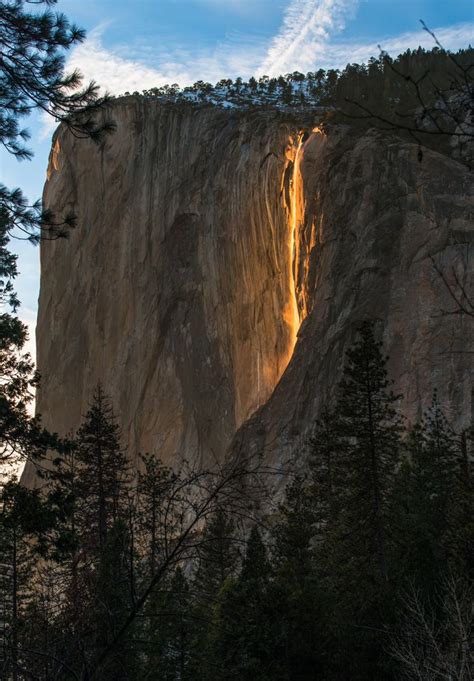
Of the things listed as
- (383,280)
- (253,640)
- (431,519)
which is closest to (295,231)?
(383,280)

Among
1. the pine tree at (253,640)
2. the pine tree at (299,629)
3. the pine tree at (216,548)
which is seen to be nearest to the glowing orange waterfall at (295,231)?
the pine tree at (299,629)

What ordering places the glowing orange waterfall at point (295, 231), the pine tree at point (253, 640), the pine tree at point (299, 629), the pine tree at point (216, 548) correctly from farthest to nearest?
the glowing orange waterfall at point (295, 231), the pine tree at point (299, 629), the pine tree at point (253, 640), the pine tree at point (216, 548)

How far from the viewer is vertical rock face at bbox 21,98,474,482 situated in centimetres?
4291

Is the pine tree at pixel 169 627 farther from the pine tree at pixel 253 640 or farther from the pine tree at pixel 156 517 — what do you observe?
the pine tree at pixel 253 640

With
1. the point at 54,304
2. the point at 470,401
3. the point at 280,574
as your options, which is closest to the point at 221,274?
the point at 54,304

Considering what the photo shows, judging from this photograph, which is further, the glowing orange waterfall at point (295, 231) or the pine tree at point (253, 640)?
the glowing orange waterfall at point (295, 231)

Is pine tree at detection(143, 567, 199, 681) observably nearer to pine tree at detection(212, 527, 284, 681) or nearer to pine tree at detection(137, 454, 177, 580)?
pine tree at detection(137, 454, 177, 580)

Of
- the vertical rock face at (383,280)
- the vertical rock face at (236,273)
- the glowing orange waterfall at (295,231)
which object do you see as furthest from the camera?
the glowing orange waterfall at (295,231)

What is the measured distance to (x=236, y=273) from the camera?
59312 mm

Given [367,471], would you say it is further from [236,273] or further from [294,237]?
[236,273]

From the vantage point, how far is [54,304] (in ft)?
252

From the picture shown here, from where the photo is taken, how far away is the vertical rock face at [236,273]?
42.9 meters

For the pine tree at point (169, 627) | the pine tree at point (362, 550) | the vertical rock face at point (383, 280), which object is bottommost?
the pine tree at point (169, 627)

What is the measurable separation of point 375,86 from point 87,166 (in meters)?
25.7
